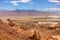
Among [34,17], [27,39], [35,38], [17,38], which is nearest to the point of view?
[17,38]

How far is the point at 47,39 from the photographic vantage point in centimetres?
1798

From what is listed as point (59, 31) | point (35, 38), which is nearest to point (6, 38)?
point (35, 38)

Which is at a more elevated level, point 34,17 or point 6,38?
point 6,38

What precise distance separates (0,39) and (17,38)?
2031 millimetres

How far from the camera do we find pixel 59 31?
3481cm

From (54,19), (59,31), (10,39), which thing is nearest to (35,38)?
(10,39)

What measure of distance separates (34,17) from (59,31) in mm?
40946

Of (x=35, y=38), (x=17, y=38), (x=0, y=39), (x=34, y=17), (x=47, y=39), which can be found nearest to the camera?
Answer: (x=0, y=39)

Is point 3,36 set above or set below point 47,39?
above

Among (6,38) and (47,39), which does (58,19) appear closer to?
(47,39)

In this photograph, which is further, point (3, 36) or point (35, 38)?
point (35, 38)

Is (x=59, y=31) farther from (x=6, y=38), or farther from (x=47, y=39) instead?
(x=6, y=38)

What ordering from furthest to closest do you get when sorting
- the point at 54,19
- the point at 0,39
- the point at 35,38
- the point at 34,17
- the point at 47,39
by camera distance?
the point at 34,17, the point at 54,19, the point at 47,39, the point at 35,38, the point at 0,39

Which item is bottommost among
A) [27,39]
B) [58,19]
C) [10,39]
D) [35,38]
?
[58,19]
